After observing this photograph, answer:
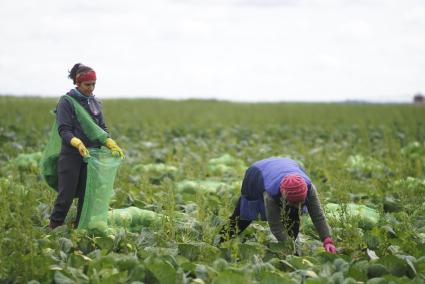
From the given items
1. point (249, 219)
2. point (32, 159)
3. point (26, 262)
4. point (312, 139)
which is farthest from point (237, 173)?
point (312, 139)

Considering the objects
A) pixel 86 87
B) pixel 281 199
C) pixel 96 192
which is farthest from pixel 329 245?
pixel 86 87

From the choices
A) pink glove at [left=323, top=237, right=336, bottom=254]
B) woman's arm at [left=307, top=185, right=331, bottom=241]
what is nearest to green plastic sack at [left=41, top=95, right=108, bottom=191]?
woman's arm at [left=307, top=185, right=331, bottom=241]

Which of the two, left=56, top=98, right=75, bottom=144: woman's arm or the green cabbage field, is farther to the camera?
left=56, top=98, right=75, bottom=144: woman's arm

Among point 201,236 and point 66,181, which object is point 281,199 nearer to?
point 201,236

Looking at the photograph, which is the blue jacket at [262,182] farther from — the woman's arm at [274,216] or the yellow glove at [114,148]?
the yellow glove at [114,148]

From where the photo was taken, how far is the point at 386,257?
164 inches

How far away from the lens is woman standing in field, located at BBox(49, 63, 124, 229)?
5000 mm

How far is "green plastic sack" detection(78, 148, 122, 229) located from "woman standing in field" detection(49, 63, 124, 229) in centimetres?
12

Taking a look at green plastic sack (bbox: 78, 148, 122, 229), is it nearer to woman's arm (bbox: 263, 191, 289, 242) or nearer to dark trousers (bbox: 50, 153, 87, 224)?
dark trousers (bbox: 50, 153, 87, 224)

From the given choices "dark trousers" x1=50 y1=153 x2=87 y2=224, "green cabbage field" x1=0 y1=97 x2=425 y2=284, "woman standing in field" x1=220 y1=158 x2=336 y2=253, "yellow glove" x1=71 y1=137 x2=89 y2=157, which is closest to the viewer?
"green cabbage field" x1=0 y1=97 x2=425 y2=284

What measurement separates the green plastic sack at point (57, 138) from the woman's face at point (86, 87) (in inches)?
4.4

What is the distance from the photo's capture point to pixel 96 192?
4980 millimetres

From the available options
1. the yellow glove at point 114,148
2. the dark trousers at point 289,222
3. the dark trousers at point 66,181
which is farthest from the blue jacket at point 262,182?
the dark trousers at point 66,181

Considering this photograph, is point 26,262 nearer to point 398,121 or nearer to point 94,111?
point 94,111
